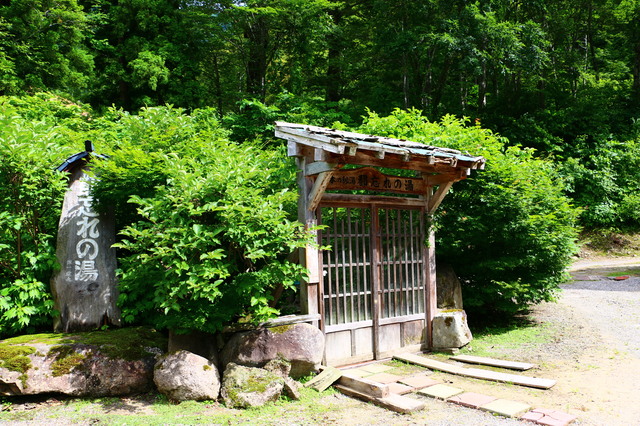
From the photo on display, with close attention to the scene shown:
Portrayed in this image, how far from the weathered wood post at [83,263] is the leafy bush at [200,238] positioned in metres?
0.28

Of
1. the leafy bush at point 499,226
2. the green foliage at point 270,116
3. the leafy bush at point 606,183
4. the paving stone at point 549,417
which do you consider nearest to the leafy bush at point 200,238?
the paving stone at point 549,417

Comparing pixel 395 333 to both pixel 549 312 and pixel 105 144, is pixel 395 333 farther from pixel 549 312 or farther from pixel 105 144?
pixel 105 144

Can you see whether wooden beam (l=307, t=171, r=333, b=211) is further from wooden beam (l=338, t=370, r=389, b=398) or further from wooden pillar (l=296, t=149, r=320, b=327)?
wooden beam (l=338, t=370, r=389, b=398)

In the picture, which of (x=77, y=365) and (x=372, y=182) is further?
(x=372, y=182)

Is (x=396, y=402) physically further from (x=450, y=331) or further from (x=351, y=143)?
(x=351, y=143)

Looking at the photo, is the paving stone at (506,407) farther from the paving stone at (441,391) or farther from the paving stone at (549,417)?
the paving stone at (441,391)

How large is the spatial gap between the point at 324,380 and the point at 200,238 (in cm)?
240

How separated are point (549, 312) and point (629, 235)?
37.4ft

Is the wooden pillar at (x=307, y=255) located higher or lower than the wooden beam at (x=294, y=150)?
lower

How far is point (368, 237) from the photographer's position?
294 inches

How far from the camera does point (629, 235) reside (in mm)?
18984

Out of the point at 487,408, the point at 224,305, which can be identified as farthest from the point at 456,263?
the point at 224,305

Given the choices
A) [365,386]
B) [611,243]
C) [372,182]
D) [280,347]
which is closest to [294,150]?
[372,182]

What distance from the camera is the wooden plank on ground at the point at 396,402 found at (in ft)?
16.7
